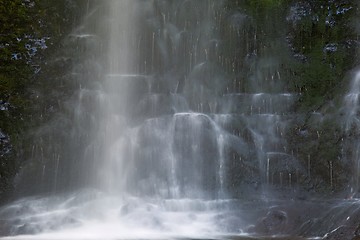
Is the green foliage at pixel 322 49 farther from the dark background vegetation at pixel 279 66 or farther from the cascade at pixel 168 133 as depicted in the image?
the cascade at pixel 168 133

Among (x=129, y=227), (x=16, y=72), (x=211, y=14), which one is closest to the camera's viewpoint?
(x=129, y=227)

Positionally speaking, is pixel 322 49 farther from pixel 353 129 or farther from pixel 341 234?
pixel 341 234

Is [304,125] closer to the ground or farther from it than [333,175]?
farther from it

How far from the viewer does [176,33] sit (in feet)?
63.7

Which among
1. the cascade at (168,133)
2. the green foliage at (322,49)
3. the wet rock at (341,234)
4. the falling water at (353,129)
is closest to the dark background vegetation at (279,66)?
the green foliage at (322,49)

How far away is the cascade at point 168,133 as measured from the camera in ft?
52.5

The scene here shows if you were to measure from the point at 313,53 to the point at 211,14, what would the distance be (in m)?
3.78

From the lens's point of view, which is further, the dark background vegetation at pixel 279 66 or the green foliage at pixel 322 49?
the green foliage at pixel 322 49

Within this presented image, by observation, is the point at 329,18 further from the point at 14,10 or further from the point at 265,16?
the point at 14,10

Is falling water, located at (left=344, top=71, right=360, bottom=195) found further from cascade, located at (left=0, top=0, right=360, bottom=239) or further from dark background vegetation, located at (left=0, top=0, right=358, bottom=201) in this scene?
dark background vegetation, located at (left=0, top=0, right=358, bottom=201)

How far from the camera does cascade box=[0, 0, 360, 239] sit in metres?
16.0

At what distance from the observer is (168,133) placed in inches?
703

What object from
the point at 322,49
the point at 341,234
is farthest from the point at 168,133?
the point at 341,234

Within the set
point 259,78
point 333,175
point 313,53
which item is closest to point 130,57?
point 259,78
